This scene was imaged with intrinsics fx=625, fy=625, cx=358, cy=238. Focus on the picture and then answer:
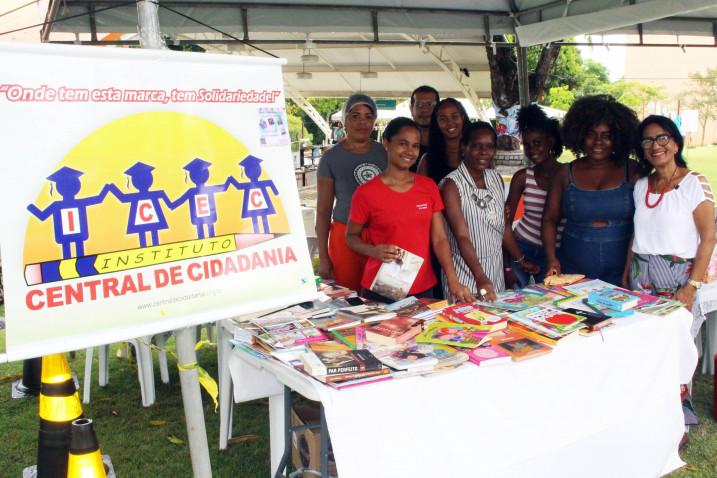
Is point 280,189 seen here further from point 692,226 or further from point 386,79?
point 386,79

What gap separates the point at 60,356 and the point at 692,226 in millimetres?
2540

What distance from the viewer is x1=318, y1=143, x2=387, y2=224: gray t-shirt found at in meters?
3.31

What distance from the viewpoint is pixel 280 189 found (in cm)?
190

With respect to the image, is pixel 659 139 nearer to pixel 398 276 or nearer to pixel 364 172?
pixel 398 276

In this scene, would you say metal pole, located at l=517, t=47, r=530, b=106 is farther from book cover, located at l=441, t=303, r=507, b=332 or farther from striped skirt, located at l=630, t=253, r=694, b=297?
book cover, located at l=441, t=303, r=507, b=332

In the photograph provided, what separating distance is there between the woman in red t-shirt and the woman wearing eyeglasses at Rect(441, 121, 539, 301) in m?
0.10

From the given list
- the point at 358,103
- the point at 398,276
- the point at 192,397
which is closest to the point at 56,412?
the point at 192,397

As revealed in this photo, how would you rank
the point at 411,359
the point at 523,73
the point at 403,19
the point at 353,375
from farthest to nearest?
1. the point at 523,73
2. the point at 403,19
3. the point at 411,359
4. the point at 353,375


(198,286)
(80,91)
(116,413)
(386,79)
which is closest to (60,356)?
(198,286)

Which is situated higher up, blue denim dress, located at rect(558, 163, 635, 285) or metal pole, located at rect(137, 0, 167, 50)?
metal pole, located at rect(137, 0, 167, 50)

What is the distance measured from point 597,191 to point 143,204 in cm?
216

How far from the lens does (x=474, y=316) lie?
2.43m

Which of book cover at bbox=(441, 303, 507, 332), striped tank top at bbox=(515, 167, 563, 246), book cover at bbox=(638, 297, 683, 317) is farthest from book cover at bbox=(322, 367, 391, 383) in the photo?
striped tank top at bbox=(515, 167, 563, 246)

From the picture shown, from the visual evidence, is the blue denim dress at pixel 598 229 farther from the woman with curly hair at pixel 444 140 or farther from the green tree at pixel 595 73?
the green tree at pixel 595 73
